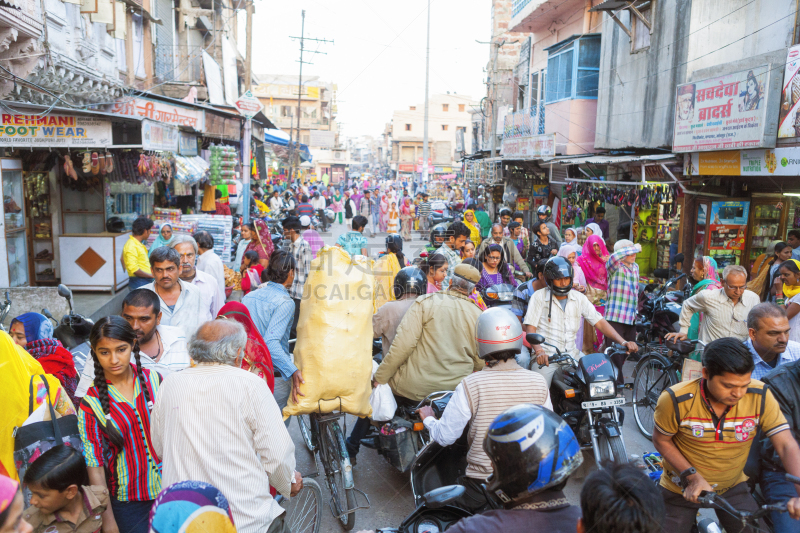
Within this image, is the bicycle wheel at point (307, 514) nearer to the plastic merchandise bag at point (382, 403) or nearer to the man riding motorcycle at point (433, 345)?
the plastic merchandise bag at point (382, 403)

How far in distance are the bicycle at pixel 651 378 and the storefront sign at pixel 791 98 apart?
4103 mm

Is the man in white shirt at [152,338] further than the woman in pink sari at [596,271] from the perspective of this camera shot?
No

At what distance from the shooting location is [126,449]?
2850 millimetres

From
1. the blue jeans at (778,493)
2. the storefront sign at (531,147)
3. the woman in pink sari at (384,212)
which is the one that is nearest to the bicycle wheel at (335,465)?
the blue jeans at (778,493)

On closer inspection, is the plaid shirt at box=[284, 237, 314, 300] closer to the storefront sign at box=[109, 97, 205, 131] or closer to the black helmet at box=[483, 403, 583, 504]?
the storefront sign at box=[109, 97, 205, 131]

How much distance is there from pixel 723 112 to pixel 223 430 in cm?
960

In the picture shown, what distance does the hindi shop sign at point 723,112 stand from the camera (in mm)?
8539

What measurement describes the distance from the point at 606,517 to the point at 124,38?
13480mm

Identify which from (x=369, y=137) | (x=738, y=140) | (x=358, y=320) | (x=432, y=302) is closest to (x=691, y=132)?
(x=738, y=140)

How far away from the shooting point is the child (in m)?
2.61

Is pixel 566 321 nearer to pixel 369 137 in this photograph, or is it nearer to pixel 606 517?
pixel 606 517

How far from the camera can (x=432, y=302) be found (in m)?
4.39

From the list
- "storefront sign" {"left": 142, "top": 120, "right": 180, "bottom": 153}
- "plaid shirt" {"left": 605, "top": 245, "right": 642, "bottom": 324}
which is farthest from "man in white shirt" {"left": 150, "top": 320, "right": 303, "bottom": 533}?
"storefront sign" {"left": 142, "top": 120, "right": 180, "bottom": 153}

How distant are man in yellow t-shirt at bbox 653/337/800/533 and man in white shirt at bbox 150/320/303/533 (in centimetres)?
193
